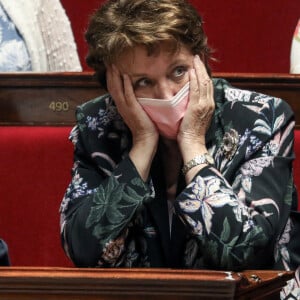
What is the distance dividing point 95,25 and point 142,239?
0.23m

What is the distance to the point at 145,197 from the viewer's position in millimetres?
934

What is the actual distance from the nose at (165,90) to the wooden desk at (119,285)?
303mm

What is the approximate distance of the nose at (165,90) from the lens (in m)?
0.95

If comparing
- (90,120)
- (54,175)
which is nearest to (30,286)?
(90,120)

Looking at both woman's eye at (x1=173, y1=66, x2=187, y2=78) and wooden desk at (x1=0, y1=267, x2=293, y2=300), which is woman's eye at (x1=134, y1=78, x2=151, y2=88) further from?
wooden desk at (x1=0, y1=267, x2=293, y2=300)

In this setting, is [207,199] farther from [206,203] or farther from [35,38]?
[35,38]

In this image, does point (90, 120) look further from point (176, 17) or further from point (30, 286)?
point (30, 286)

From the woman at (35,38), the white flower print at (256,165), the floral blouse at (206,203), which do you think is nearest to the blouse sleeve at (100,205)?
the floral blouse at (206,203)

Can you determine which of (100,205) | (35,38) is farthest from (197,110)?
(35,38)

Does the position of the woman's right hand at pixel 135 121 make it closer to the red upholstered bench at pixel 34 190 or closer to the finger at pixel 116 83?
the finger at pixel 116 83

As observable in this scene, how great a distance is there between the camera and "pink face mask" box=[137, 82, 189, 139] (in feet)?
3.15

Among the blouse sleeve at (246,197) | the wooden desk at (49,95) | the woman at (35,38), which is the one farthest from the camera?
the woman at (35,38)

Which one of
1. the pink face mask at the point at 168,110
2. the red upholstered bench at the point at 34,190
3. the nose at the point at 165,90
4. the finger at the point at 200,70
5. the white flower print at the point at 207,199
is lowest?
the red upholstered bench at the point at 34,190

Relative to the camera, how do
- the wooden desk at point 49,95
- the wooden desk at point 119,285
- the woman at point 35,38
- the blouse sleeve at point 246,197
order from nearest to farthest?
the wooden desk at point 119,285
the blouse sleeve at point 246,197
the wooden desk at point 49,95
the woman at point 35,38
